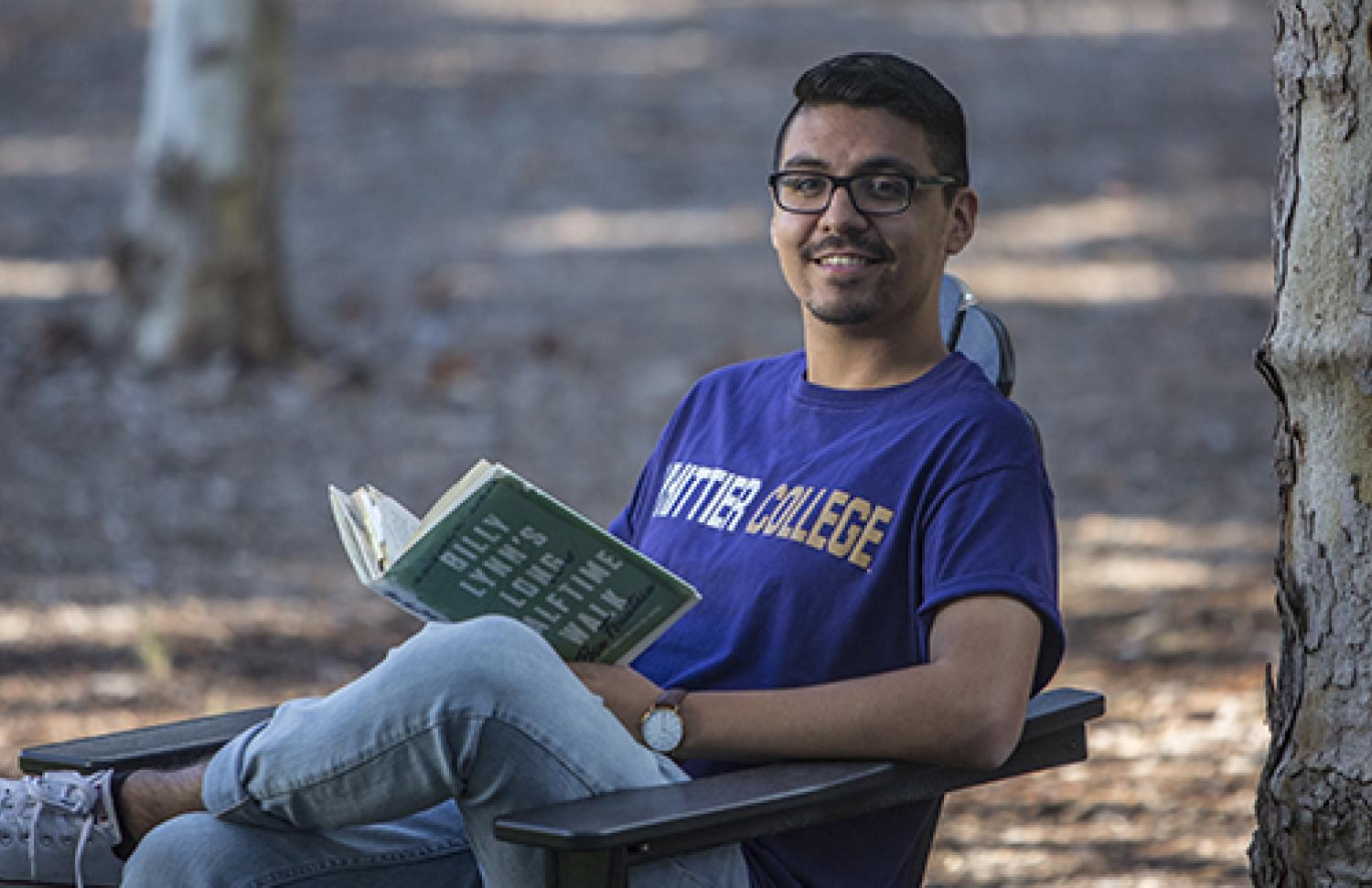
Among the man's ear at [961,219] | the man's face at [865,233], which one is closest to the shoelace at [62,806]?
the man's face at [865,233]

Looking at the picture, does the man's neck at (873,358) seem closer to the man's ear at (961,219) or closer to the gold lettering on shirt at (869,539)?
the man's ear at (961,219)

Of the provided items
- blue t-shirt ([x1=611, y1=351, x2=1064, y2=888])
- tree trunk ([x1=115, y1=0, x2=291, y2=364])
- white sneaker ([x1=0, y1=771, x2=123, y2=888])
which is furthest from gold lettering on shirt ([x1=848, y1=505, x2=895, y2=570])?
tree trunk ([x1=115, y1=0, x2=291, y2=364])

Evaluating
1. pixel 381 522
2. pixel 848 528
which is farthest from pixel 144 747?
pixel 848 528

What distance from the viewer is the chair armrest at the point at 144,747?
2.97m

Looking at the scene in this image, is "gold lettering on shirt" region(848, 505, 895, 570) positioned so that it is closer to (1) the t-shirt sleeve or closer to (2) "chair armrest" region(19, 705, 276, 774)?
(1) the t-shirt sleeve

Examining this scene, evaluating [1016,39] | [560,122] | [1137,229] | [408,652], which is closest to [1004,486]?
[408,652]

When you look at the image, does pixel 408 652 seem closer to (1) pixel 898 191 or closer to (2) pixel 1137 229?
(1) pixel 898 191

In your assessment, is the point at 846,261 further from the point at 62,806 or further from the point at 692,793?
the point at 62,806

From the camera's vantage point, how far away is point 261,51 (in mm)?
9648

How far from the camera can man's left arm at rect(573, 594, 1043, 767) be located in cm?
262

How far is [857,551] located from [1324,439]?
75cm

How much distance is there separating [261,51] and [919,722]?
26.0 feet

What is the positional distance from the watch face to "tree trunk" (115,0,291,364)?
757 centimetres

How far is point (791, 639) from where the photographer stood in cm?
289
